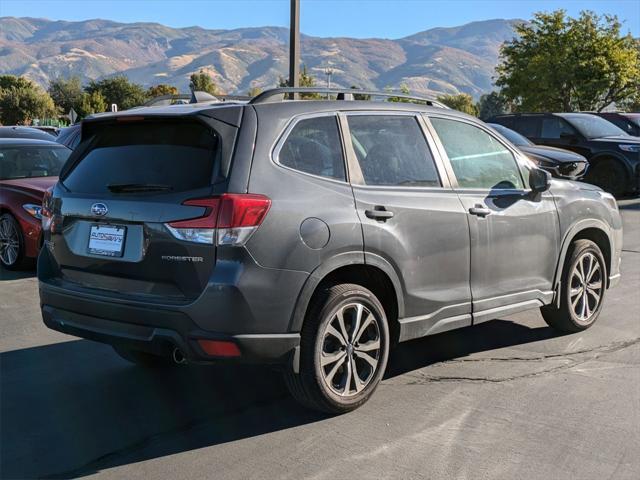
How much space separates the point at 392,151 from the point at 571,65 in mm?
34002

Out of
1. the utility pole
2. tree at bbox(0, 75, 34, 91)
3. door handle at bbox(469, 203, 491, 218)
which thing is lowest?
tree at bbox(0, 75, 34, 91)

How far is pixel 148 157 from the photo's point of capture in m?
4.02

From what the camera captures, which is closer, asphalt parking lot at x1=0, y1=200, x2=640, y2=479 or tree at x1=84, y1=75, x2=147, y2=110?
asphalt parking lot at x1=0, y1=200, x2=640, y2=479

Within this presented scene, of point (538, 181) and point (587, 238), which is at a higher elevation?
point (538, 181)

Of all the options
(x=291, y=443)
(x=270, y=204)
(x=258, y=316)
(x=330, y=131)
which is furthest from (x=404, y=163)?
(x=291, y=443)

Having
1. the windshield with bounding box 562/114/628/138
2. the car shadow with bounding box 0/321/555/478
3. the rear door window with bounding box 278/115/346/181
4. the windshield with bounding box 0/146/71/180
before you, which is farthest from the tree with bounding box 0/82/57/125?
the rear door window with bounding box 278/115/346/181

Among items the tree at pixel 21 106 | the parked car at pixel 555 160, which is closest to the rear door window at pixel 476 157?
the parked car at pixel 555 160

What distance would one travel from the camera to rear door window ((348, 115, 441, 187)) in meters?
4.39

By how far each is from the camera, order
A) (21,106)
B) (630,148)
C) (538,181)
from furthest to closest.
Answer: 1. (21,106)
2. (630,148)
3. (538,181)

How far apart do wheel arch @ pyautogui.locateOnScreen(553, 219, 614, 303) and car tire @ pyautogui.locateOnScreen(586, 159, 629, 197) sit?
31.8ft

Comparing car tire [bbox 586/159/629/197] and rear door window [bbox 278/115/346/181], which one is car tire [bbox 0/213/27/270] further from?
car tire [bbox 586/159/629/197]

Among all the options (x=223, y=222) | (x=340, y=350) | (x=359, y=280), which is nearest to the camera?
(x=223, y=222)

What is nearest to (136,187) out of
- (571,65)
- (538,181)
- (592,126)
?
(538,181)

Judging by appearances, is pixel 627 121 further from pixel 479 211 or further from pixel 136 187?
pixel 136 187
